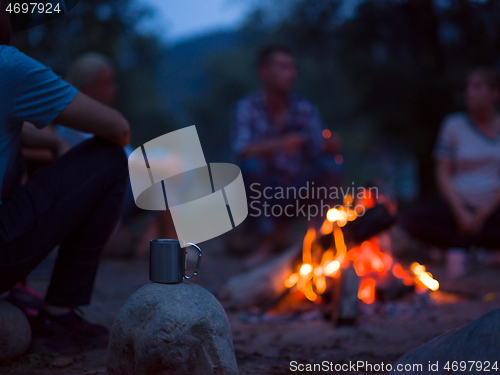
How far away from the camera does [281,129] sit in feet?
17.9

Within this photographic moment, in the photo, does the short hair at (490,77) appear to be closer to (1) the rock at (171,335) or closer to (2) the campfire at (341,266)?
(2) the campfire at (341,266)

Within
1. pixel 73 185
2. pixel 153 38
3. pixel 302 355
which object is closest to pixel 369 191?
pixel 302 355

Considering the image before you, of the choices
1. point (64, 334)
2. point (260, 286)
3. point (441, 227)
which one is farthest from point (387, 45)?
point (64, 334)

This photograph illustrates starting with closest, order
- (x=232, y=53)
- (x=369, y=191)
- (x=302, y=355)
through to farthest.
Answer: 1. (x=302, y=355)
2. (x=369, y=191)
3. (x=232, y=53)

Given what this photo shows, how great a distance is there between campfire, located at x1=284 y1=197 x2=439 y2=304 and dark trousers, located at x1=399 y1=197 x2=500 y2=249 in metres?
1.03

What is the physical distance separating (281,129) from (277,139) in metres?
0.25

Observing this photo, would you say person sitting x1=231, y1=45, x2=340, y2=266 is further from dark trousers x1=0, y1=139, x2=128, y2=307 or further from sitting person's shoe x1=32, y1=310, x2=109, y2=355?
dark trousers x1=0, y1=139, x2=128, y2=307

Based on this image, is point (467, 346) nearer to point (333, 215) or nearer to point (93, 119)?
point (93, 119)

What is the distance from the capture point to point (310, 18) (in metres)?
8.28

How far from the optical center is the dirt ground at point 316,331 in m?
2.17

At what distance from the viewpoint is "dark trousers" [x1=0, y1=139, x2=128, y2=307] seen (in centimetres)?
198

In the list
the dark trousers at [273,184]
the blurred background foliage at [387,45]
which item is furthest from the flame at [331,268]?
the blurred background foliage at [387,45]

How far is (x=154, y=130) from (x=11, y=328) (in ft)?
55.8

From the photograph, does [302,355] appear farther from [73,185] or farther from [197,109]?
[197,109]
